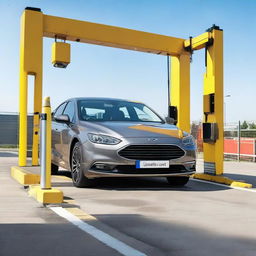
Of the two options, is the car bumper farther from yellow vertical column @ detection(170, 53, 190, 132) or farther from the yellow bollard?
yellow vertical column @ detection(170, 53, 190, 132)

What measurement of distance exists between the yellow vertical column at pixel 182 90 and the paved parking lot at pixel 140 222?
3.10 m

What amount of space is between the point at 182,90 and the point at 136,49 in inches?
54.5

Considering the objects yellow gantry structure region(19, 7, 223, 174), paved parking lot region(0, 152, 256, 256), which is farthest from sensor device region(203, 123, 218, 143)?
paved parking lot region(0, 152, 256, 256)

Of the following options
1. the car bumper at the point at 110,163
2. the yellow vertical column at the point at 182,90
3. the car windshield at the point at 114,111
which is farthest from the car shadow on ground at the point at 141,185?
the yellow vertical column at the point at 182,90

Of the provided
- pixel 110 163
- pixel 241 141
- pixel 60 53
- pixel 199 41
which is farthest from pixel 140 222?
pixel 241 141

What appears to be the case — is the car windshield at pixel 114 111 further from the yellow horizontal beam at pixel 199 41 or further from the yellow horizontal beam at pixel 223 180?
the yellow horizontal beam at pixel 199 41

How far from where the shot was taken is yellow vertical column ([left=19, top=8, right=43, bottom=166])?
25.0 feet

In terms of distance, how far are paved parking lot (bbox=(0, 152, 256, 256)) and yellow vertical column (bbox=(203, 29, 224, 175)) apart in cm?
173

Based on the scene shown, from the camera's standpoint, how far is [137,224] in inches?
154

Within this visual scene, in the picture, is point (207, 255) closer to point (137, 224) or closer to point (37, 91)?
point (137, 224)

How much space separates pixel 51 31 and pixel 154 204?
14.4 ft

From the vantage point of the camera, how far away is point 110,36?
853 cm

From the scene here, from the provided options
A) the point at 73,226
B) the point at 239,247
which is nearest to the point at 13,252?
the point at 73,226

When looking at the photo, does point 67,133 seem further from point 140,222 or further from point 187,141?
point 140,222
